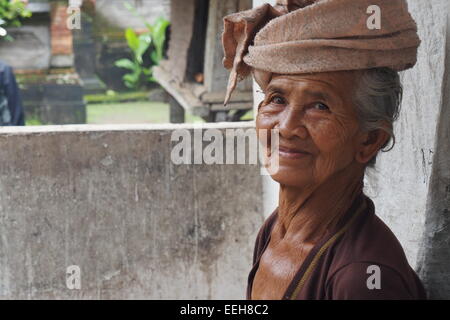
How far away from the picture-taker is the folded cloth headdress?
179 cm

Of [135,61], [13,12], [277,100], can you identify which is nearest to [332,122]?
[277,100]

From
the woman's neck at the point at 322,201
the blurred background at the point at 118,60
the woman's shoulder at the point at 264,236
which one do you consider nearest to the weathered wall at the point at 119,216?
the blurred background at the point at 118,60

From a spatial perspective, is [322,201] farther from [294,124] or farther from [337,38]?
[337,38]

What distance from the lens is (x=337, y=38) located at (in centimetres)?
180

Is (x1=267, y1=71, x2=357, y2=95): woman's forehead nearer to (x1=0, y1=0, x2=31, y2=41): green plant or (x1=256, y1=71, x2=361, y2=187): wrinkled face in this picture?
(x1=256, y1=71, x2=361, y2=187): wrinkled face

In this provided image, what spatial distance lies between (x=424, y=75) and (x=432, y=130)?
0.19 m

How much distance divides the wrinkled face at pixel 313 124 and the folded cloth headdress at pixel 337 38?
0.04m

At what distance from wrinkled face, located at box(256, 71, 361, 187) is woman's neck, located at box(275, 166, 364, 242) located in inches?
2.1

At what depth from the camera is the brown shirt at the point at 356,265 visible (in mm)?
1765

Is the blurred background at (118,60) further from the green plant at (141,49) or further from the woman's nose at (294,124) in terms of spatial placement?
the woman's nose at (294,124)

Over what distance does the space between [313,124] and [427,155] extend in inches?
24.8

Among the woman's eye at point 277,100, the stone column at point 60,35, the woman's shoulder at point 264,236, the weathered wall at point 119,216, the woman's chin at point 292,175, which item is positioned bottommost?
the weathered wall at point 119,216

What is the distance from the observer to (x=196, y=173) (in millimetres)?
4078

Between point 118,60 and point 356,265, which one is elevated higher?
point 118,60
